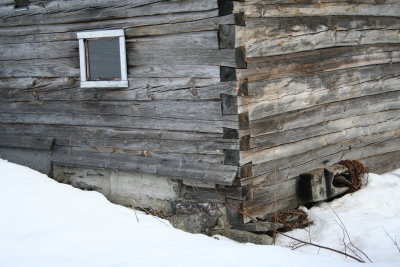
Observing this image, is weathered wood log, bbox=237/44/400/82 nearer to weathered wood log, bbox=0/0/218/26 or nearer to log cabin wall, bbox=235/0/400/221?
log cabin wall, bbox=235/0/400/221

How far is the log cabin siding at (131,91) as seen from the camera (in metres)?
6.47

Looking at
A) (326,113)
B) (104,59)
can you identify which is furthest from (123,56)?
(326,113)

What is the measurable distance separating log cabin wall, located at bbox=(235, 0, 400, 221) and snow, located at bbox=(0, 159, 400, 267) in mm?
711

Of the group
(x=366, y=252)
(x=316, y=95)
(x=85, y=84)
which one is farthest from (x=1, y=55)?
(x=366, y=252)

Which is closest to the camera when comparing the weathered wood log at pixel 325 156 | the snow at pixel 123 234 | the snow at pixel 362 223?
the snow at pixel 123 234

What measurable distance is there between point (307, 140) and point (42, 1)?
398cm

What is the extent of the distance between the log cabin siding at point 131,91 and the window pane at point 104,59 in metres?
0.18

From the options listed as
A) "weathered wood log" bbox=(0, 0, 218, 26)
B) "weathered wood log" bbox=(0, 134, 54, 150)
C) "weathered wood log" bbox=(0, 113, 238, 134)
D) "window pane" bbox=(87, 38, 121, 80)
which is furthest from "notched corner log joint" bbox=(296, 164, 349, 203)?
"weathered wood log" bbox=(0, 134, 54, 150)

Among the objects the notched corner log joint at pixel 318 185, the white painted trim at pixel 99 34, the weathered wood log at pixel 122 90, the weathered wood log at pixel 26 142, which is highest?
the white painted trim at pixel 99 34

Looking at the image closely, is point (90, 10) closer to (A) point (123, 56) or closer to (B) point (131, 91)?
(A) point (123, 56)

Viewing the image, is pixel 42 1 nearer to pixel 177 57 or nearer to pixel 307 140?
pixel 177 57

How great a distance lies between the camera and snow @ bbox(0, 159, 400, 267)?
5066 mm

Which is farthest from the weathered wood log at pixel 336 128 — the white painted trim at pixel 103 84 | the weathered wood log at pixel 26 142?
the weathered wood log at pixel 26 142

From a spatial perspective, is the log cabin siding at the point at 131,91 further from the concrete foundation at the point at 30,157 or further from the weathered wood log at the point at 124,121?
the concrete foundation at the point at 30,157
